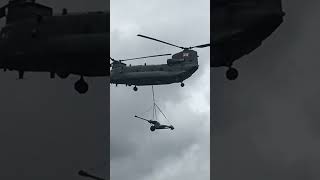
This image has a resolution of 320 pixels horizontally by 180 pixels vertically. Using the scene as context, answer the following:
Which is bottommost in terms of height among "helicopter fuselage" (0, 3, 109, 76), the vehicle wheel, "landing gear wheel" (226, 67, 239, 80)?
the vehicle wheel

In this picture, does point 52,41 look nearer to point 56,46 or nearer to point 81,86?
point 56,46

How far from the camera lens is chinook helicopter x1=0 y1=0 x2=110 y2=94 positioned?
13047 mm

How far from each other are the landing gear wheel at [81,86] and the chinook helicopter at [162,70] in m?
1.25

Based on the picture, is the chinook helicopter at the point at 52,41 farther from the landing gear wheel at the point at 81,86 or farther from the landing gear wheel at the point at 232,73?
the landing gear wheel at the point at 232,73

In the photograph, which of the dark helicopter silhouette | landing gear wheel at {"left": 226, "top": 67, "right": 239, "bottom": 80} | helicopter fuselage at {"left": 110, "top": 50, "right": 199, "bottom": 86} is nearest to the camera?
the dark helicopter silhouette

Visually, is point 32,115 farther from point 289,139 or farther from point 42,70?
point 289,139

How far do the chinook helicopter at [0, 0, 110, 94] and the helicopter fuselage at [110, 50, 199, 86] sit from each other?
1777mm

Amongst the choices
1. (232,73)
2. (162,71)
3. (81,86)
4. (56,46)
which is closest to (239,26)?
(232,73)

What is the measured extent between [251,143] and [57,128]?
4.18 meters

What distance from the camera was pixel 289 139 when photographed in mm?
13438

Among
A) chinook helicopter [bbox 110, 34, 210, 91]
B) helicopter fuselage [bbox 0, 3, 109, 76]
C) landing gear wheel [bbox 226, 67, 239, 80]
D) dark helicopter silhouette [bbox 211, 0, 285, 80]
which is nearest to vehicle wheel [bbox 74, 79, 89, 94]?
helicopter fuselage [bbox 0, 3, 109, 76]

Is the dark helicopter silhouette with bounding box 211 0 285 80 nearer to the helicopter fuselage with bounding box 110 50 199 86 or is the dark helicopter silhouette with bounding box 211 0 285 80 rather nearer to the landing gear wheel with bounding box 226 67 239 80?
the landing gear wheel with bounding box 226 67 239 80

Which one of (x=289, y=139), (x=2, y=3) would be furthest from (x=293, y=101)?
(x=2, y=3)

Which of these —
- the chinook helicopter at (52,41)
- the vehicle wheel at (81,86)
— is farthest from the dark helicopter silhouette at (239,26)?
the vehicle wheel at (81,86)
